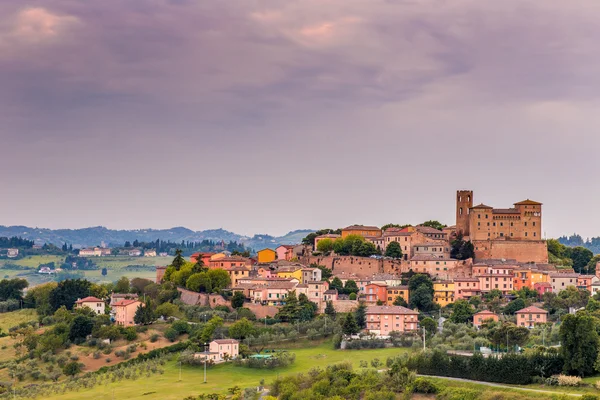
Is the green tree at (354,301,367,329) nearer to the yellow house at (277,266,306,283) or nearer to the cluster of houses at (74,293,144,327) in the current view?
the yellow house at (277,266,306,283)

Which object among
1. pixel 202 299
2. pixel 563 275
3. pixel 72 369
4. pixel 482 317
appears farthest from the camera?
pixel 202 299

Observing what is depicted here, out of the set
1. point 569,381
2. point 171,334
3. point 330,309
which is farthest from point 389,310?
point 569,381

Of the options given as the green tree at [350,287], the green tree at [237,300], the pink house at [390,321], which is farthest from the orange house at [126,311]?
the pink house at [390,321]

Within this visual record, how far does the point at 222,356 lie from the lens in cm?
5862

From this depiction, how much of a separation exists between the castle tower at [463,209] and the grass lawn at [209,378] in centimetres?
2431

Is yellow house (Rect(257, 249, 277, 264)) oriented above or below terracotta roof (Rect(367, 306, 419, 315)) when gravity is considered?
above

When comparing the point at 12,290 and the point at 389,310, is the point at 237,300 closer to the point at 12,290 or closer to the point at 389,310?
the point at 389,310

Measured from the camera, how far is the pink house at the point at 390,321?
62.7 m

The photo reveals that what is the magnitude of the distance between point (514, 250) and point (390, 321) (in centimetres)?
1821

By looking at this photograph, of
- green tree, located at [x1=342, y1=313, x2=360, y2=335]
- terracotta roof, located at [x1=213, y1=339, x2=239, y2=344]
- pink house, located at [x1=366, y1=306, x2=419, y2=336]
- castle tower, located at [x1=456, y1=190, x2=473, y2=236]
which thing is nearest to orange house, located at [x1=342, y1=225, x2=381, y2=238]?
castle tower, located at [x1=456, y1=190, x2=473, y2=236]

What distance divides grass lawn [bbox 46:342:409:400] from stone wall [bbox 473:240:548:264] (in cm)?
2050

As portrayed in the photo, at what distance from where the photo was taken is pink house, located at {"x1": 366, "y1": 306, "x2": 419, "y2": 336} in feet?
206

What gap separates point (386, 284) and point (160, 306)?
1767cm

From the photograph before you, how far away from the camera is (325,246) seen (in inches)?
3147
